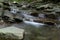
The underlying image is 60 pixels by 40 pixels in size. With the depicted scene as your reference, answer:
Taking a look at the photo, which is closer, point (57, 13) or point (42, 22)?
point (42, 22)

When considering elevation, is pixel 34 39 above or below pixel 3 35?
below

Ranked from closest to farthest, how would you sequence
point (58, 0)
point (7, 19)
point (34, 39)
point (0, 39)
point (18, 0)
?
point (0, 39)
point (34, 39)
point (7, 19)
point (58, 0)
point (18, 0)

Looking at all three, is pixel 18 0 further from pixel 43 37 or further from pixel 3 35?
pixel 3 35

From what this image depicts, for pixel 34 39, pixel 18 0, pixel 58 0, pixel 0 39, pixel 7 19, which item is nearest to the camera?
pixel 0 39

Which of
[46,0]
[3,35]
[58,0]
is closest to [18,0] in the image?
[46,0]

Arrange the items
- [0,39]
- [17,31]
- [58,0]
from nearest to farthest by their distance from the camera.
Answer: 1. [0,39]
2. [17,31]
3. [58,0]

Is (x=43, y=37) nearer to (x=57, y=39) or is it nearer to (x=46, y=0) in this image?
(x=57, y=39)

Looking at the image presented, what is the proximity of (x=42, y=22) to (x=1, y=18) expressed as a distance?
7.75ft

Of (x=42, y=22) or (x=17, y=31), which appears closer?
(x=17, y=31)

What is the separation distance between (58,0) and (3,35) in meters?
14.9

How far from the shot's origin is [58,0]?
19.2 m

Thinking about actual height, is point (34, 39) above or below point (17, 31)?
below

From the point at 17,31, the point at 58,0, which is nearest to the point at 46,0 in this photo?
the point at 58,0

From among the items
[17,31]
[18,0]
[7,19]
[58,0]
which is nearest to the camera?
[17,31]
